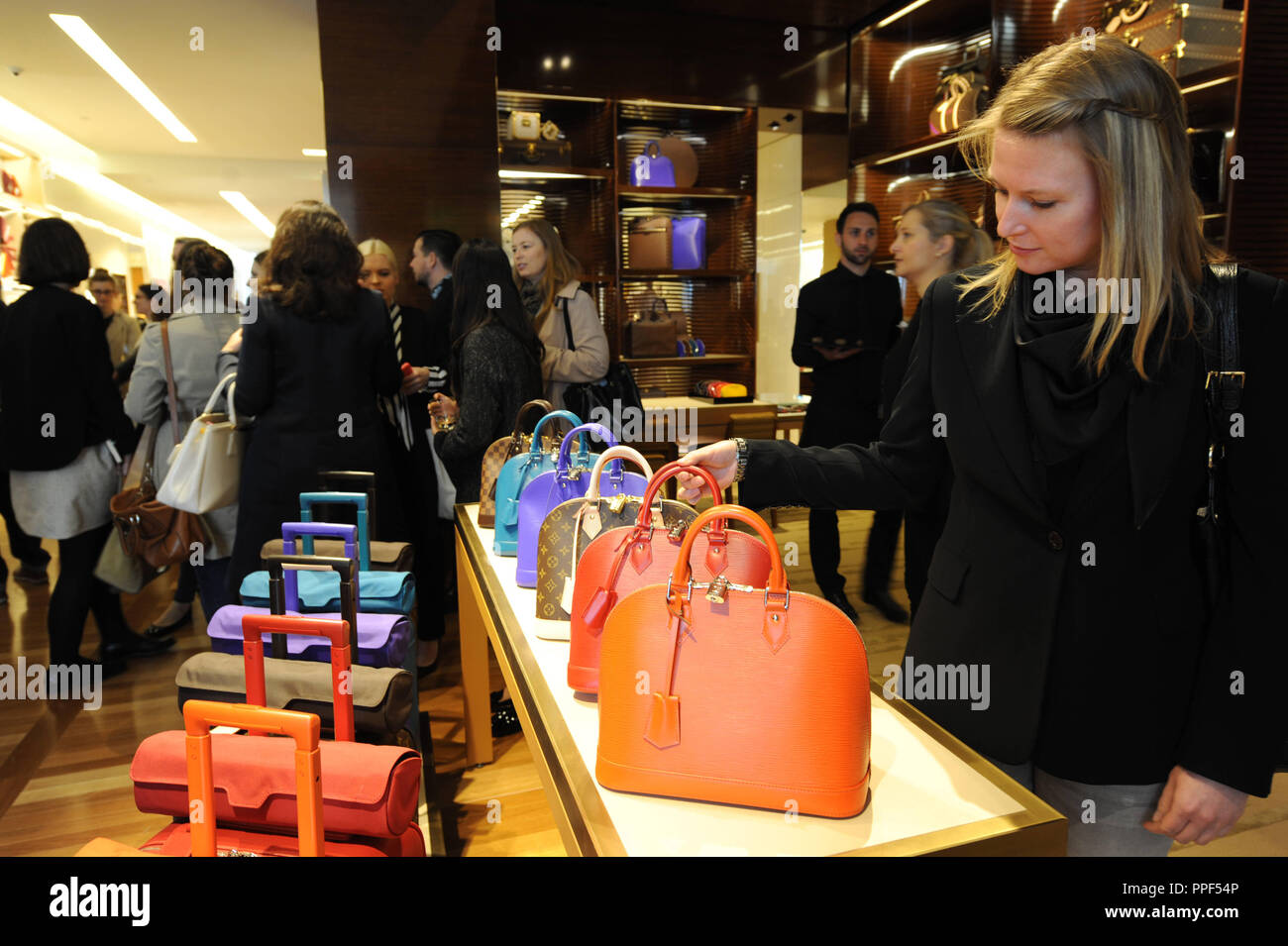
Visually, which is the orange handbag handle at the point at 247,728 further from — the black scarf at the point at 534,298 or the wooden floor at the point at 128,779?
the black scarf at the point at 534,298

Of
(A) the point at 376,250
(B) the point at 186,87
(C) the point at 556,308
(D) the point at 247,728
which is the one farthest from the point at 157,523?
(B) the point at 186,87

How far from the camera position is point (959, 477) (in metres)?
1.18

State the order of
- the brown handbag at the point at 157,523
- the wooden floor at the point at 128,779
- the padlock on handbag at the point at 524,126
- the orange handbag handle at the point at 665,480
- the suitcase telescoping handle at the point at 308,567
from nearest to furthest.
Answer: the orange handbag handle at the point at 665,480 < the suitcase telescoping handle at the point at 308,567 < the wooden floor at the point at 128,779 < the brown handbag at the point at 157,523 < the padlock on handbag at the point at 524,126

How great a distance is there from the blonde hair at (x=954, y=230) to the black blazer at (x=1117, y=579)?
73.6 inches

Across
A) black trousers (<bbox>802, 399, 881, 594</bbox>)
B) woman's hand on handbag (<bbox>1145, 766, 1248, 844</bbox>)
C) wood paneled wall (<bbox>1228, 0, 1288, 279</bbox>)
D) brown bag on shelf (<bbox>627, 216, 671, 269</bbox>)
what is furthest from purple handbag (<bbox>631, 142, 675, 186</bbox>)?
woman's hand on handbag (<bbox>1145, 766, 1248, 844</bbox>)

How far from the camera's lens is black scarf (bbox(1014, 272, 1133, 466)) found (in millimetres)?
999

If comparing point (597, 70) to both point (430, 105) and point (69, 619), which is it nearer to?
point (430, 105)

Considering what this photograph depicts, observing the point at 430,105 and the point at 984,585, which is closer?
the point at 984,585

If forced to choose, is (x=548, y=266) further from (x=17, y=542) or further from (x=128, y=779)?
(x=17, y=542)

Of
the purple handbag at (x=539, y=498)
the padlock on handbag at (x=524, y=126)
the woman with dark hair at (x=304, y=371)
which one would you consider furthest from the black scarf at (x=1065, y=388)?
the padlock on handbag at (x=524, y=126)

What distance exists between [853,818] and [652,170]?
15.2 ft

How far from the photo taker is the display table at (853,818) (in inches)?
36.5
